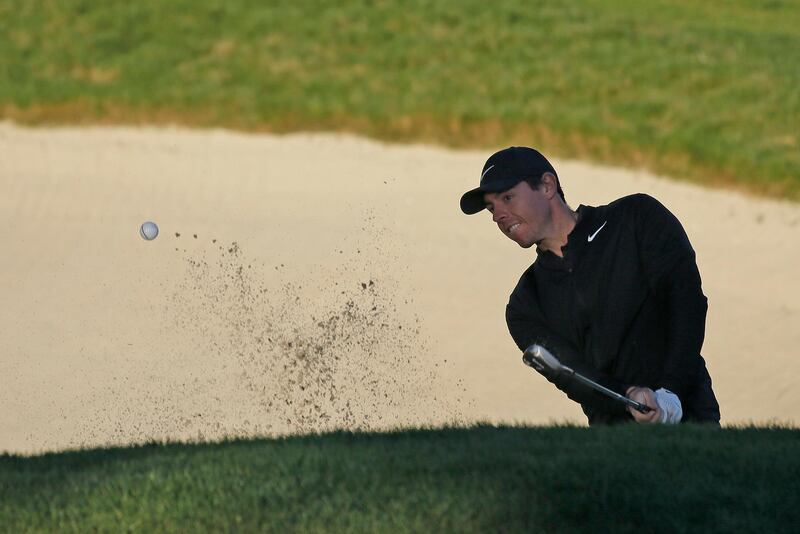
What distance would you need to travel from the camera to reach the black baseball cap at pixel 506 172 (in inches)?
258

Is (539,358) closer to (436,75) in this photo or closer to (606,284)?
(606,284)

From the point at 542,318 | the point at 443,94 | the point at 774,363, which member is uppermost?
the point at 443,94

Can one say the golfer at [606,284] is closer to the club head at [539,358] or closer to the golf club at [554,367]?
the golf club at [554,367]

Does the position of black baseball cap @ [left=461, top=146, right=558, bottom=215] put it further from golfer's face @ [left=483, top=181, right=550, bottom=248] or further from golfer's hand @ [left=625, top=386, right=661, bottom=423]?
golfer's hand @ [left=625, top=386, right=661, bottom=423]

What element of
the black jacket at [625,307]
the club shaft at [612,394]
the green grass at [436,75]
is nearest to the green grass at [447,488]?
the club shaft at [612,394]

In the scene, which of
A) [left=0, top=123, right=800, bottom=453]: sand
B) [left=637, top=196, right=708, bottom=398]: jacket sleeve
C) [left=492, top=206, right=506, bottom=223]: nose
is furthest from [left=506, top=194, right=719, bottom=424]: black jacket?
[left=0, top=123, right=800, bottom=453]: sand

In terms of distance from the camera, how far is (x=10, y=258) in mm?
12891

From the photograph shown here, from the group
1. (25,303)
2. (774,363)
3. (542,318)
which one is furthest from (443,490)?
(25,303)

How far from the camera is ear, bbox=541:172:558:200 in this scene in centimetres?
667

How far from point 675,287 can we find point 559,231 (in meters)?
0.64

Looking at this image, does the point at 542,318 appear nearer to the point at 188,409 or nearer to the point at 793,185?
the point at 188,409

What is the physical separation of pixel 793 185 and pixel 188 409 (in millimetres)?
7391

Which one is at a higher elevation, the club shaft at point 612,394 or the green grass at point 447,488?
the club shaft at point 612,394

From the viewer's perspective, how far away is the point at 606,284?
21.7ft
